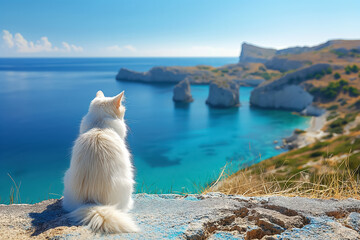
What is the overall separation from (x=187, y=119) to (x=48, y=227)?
45889 mm

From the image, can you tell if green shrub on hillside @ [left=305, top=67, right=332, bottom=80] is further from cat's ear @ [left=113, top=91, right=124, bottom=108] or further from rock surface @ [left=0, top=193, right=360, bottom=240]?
cat's ear @ [left=113, top=91, right=124, bottom=108]

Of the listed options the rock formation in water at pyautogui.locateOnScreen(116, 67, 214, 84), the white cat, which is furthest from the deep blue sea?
the rock formation in water at pyautogui.locateOnScreen(116, 67, 214, 84)

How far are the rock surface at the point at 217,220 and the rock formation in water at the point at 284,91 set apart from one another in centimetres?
5696

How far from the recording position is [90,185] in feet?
8.24

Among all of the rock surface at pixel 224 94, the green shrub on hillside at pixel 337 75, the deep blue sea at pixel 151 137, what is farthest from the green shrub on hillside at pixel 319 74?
the rock surface at pixel 224 94

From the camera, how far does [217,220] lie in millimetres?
2398

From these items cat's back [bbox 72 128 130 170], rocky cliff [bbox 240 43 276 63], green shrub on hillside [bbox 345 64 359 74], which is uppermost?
rocky cliff [bbox 240 43 276 63]

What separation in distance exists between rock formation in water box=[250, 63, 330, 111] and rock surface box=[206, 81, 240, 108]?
472 cm

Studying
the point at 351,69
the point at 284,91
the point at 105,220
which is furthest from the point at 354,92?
the point at 105,220

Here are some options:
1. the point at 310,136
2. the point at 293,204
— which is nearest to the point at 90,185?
the point at 293,204

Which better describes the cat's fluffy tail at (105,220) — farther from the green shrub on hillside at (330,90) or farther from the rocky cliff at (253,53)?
the rocky cliff at (253,53)

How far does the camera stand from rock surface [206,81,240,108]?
57169 mm

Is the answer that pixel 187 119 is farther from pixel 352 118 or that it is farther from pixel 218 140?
pixel 352 118

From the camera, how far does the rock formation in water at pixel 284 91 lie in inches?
2176
